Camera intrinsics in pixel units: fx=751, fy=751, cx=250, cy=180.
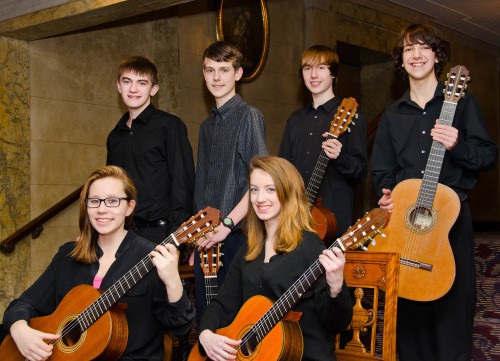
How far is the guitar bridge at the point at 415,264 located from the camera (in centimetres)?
294

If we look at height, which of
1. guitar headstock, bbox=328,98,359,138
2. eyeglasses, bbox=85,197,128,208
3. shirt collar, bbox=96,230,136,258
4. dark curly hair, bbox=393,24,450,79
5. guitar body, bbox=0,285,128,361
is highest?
dark curly hair, bbox=393,24,450,79

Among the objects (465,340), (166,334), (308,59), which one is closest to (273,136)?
(308,59)

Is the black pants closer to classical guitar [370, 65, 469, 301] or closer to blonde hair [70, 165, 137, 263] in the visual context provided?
classical guitar [370, 65, 469, 301]

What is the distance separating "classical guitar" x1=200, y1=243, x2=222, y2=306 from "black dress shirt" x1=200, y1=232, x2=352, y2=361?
28cm

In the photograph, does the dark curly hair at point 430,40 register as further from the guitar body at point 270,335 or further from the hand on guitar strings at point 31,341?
the hand on guitar strings at point 31,341

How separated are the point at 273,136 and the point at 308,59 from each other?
4421 mm

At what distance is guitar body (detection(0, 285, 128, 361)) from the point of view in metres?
2.92

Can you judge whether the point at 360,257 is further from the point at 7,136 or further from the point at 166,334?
the point at 7,136

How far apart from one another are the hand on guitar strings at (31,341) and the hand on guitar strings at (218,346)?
63 cm

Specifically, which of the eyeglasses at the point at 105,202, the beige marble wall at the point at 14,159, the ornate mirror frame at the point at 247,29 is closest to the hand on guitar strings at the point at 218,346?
the eyeglasses at the point at 105,202

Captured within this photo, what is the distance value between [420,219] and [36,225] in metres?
4.03

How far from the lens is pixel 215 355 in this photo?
9.55ft

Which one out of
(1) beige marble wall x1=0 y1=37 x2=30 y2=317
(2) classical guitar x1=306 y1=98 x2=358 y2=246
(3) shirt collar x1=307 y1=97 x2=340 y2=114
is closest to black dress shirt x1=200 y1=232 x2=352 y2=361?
(2) classical guitar x1=306 y1=98 x2=358 y2=246

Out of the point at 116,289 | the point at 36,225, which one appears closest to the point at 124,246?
the point at 116,289
